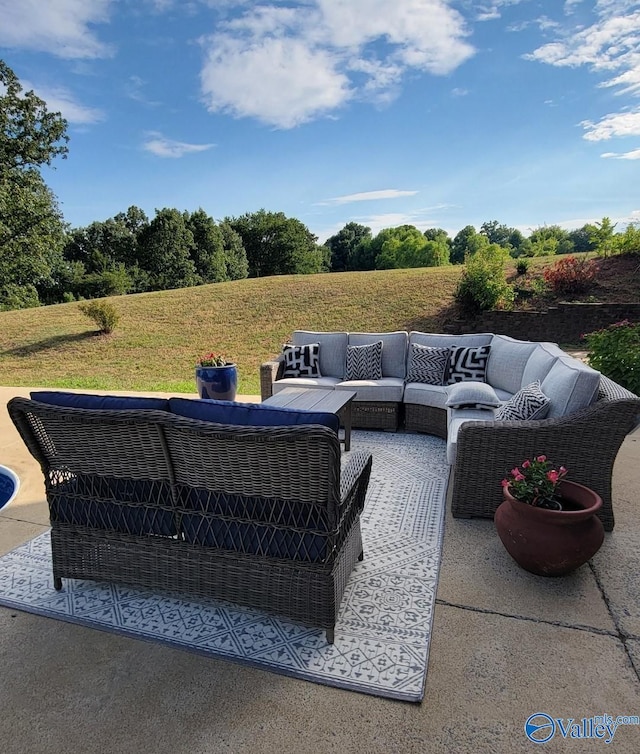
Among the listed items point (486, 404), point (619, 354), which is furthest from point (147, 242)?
point (486, 404)

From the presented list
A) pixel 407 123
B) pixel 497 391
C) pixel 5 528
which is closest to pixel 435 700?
Result: pixel 5 528

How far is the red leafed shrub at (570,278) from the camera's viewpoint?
9531mm

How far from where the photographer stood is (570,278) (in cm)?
956

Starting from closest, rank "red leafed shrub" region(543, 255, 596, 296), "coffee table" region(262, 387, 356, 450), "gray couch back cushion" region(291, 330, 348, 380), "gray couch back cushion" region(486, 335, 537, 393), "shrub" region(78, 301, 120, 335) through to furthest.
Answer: "coffee table" region(262, 387, 356, 450) < "gray couch back cushion" region(486, 335, 537, 393) < "gray couch back cushion" region(291, 330, 348, 380) < "red leafed shrub" region(543, 255, 596, 296) < "shrub" region(78, 301, 120, 335)

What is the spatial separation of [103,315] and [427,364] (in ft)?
29.3

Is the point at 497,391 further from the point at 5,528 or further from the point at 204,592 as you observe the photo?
the point at 5,528

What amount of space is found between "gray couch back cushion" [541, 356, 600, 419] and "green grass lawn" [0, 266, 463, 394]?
4873 mm

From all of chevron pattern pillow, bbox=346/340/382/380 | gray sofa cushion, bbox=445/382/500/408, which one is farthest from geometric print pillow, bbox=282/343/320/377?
gray sofa cushion, bbox=445/382/500/408

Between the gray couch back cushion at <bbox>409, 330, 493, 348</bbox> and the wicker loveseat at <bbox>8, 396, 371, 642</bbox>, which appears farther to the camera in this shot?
the gray couch back cushion at <bbox>409, 330, 493, 348</bbox>

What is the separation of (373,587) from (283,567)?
0.60 meters

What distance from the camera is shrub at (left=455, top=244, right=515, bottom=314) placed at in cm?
929

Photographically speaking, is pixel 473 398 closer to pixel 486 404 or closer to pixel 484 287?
pixel 486 404

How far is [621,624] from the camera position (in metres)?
1.72

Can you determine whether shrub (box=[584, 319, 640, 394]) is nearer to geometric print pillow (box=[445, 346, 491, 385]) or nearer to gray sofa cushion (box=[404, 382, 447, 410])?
geometric print pillow (box=[445, 346, 491, 385])
